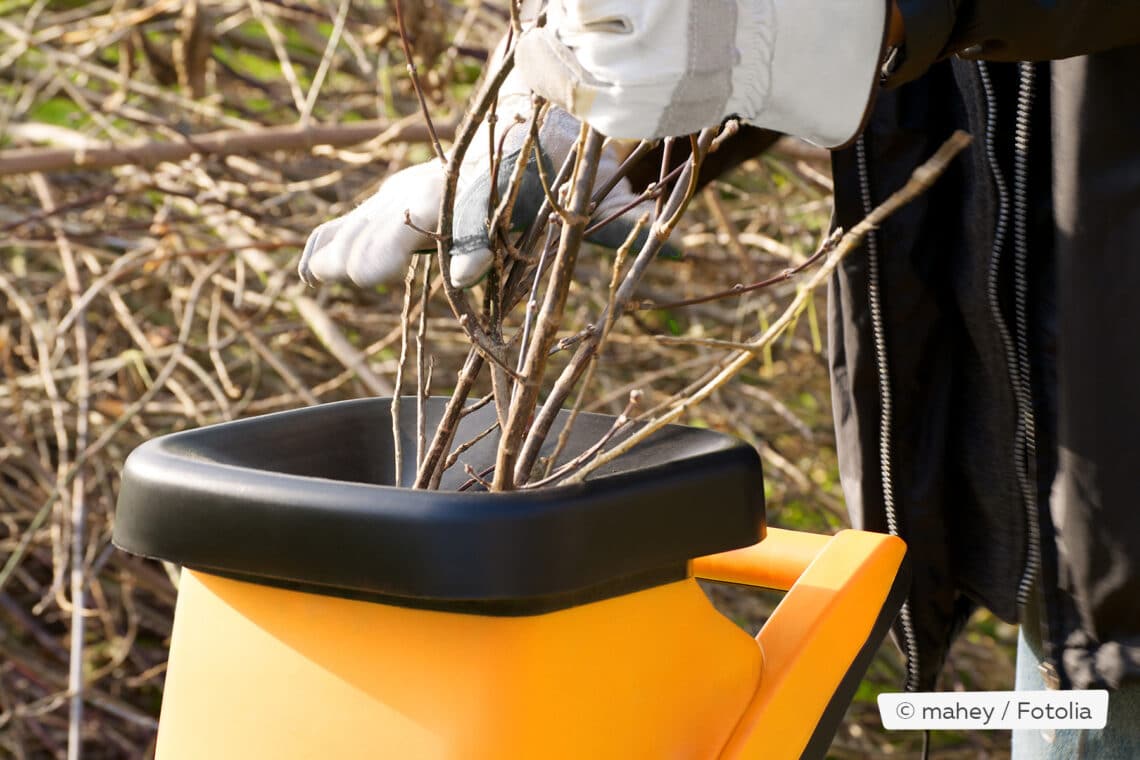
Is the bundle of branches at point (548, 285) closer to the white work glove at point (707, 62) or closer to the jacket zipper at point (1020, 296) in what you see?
the white work glove at point (707, 62)

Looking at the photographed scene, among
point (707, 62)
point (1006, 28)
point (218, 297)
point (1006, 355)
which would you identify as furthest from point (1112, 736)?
point (218, 297)

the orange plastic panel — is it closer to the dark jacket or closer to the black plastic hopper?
the black plastic hopper

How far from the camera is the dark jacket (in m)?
0.93

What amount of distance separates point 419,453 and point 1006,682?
2.03 meters

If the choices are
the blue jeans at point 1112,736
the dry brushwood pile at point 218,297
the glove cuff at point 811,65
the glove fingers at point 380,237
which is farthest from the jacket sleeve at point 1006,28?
the dry brushwood pile at point 218,297

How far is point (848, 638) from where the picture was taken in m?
0.78

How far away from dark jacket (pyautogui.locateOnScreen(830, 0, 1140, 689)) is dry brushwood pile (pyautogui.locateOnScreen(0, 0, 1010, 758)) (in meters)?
0.78

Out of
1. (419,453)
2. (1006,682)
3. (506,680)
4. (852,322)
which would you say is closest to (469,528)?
(506,680)

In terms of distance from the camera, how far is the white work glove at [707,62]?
0.58m

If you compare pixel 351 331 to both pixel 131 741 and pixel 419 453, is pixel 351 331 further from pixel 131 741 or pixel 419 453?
pixel 419 453

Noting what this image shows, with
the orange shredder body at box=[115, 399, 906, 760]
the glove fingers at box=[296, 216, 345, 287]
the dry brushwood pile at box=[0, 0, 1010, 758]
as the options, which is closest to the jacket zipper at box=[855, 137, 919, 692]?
the orange shredder body at box=[115, 399, 906, 760]

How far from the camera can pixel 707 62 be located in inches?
23.5

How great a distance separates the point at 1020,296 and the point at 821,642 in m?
0.43

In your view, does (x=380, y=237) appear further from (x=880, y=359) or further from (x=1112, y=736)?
(x=1112, y=736)
